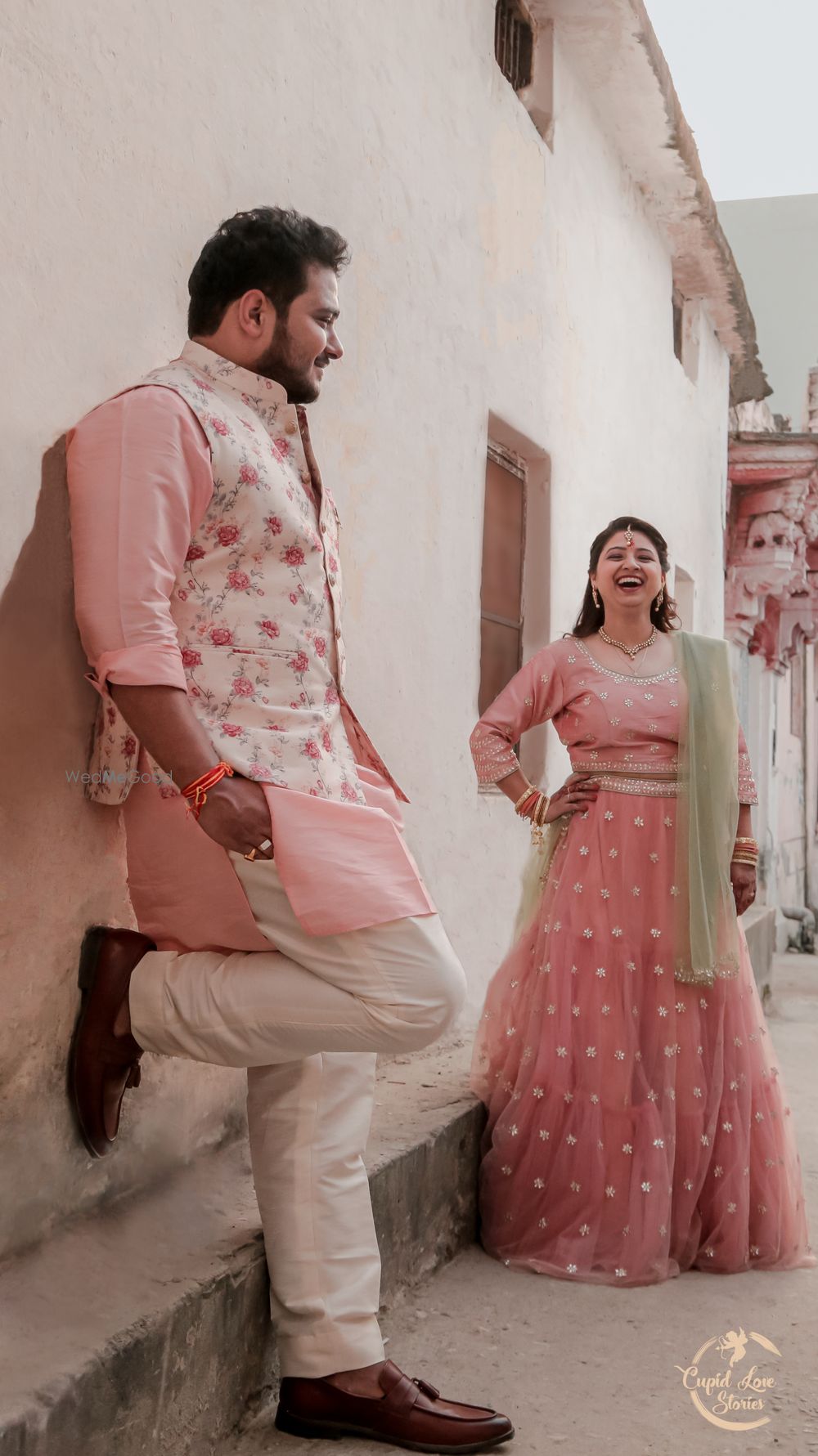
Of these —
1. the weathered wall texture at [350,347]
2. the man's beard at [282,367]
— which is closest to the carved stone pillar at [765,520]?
the weathered wall texture at [350,347]

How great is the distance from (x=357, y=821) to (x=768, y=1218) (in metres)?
1.91

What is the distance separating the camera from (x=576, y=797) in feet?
11.4

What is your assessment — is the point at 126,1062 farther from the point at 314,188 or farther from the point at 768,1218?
the point at 314,188

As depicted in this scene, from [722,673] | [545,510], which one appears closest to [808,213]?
[545,510]

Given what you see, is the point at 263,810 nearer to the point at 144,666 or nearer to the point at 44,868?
the point at 144,666

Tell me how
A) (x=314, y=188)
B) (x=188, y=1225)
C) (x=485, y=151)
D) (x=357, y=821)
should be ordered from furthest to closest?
(x=485, y=151)
(x=314, y=188)
(x=188, y=1225)
(x=357, y=821)

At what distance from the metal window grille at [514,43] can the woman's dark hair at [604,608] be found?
2485 mm

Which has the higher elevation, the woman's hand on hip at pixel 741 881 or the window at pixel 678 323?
the window at pixel 678 323

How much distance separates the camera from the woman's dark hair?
3619 millimetres

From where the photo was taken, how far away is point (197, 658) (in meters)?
1.99

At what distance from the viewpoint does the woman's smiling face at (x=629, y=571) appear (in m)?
3.55

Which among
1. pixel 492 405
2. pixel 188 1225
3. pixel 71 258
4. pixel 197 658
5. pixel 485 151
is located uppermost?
pixel 485 151

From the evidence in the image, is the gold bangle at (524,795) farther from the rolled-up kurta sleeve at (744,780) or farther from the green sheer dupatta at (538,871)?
the rolled-up kurta sleeve at (744,780)

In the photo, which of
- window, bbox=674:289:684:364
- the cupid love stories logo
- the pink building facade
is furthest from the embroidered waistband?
the pink building facade
